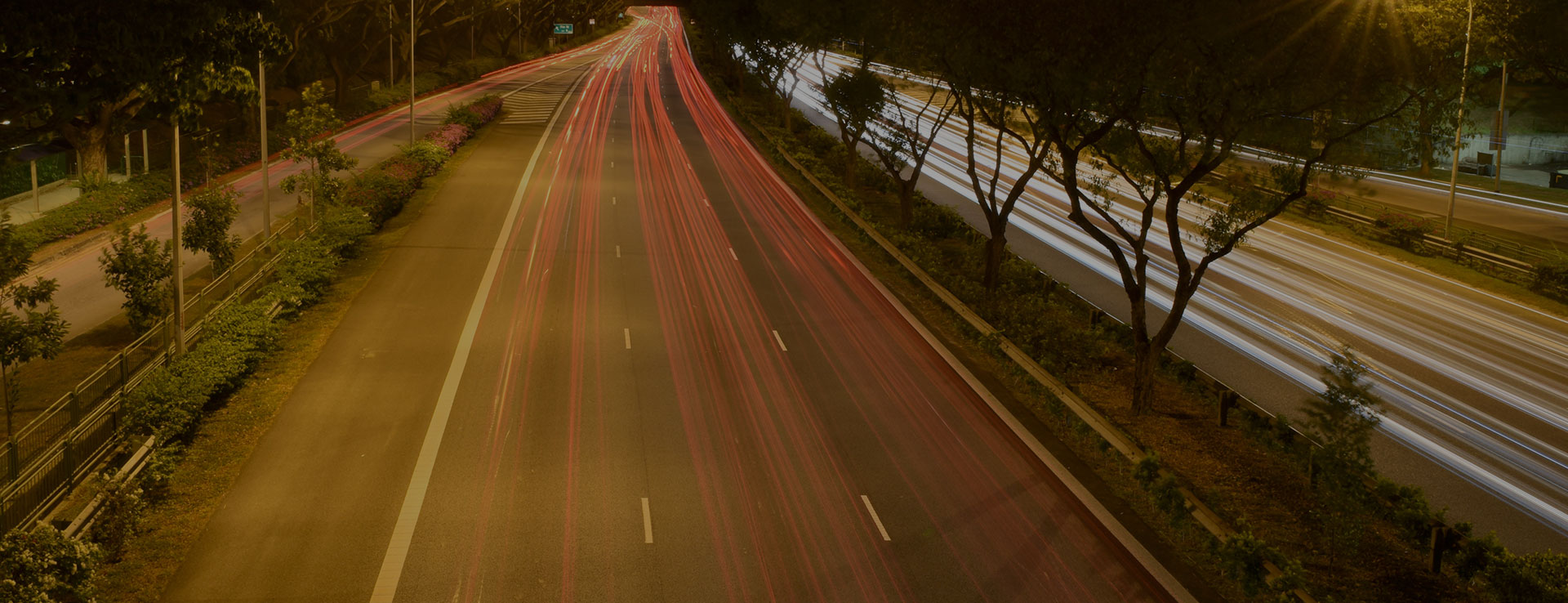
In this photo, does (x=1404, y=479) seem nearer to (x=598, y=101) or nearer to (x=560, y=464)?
(x=560, y=464)

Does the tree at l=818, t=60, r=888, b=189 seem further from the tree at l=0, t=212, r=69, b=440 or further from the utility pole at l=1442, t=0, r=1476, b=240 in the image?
the tree at l=0, t=212, r=69, b=440

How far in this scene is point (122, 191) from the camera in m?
36.3

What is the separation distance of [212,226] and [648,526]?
54.5 feet

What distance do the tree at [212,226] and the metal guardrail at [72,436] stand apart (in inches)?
167

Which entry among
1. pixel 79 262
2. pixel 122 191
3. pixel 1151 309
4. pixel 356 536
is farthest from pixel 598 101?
pixel 356 536

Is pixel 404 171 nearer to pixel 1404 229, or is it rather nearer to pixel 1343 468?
pixel 1343 468

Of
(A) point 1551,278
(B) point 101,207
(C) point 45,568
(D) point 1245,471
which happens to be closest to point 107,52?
(C) point 45,568

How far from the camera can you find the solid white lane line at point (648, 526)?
15.0 m

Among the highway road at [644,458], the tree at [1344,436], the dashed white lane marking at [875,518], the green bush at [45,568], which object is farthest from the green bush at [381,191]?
the tree at [1344,436]

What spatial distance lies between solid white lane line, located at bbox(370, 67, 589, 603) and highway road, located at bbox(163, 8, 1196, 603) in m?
0.06

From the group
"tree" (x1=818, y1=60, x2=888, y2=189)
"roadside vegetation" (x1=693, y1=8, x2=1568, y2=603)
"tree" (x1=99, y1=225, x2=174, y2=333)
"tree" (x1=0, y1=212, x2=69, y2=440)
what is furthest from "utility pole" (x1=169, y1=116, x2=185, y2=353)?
"tree" (x1=818, y1=60, x2=888, y2=189)

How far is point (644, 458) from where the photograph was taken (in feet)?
58.3

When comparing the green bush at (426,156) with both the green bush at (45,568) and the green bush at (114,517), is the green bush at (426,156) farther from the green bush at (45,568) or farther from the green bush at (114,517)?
the green bush at (45,568)

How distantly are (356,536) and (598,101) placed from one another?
6238 centimetres
